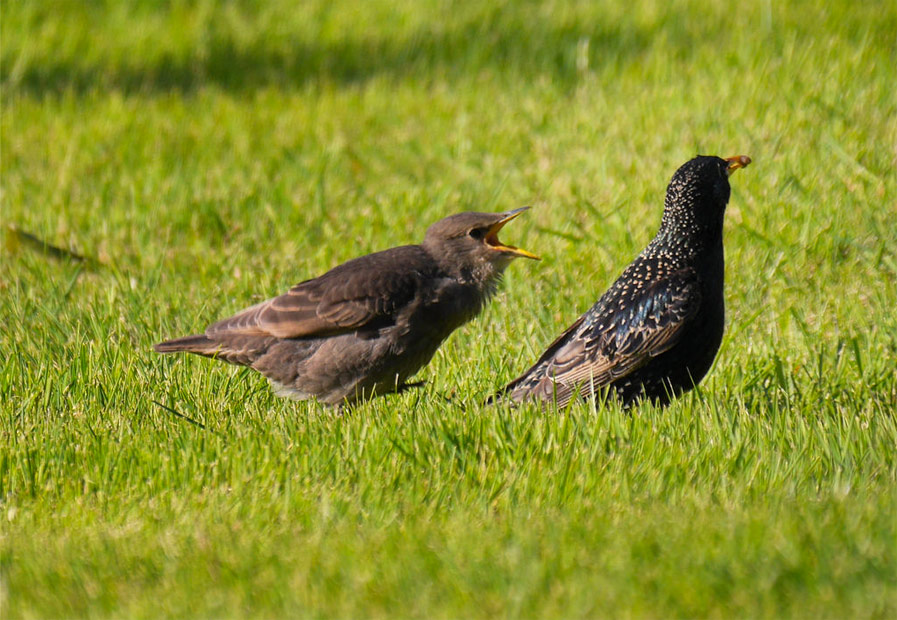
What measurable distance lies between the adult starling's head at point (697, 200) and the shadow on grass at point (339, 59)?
4629mm

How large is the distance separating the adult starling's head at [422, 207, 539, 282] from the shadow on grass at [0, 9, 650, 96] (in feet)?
14.6

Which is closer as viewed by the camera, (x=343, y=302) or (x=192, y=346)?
(x=343, y=302)

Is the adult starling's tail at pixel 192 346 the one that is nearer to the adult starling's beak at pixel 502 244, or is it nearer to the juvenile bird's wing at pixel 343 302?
the juvenile bird's wing at pixel 343 302

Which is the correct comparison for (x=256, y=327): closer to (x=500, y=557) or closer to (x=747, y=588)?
(x=500, y=557)

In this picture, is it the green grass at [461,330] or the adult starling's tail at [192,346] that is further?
the adult starling's tail at [192,346]

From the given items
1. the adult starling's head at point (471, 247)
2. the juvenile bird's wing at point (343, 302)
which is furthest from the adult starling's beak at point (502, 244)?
the juvenile bird's wing at point (343, 302)

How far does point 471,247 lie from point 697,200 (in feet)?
3.52

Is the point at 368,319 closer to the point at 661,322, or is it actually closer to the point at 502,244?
the point at 502,244

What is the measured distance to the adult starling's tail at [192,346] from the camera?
229 inches

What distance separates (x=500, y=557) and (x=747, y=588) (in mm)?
764

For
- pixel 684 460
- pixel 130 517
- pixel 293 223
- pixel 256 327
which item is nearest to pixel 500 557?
pixel 684 460

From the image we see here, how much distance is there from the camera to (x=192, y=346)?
582cm

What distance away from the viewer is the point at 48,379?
5.76 meters

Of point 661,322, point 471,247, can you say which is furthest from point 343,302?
point 661,322
